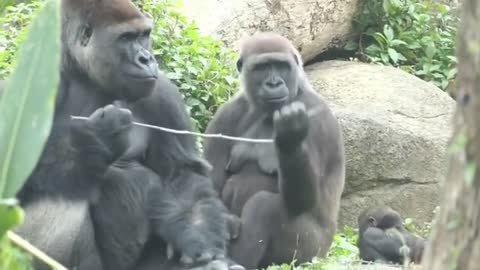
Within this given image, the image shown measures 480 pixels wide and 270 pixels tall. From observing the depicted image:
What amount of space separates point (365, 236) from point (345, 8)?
13.5 ft

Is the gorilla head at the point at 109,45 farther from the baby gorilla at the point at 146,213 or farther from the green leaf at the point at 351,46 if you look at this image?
the green leaf at the point at 351,46

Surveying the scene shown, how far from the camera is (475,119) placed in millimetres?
2350

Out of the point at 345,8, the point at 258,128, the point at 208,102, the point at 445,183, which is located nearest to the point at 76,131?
the point at 258,128

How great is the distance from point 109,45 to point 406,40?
20.1 ft

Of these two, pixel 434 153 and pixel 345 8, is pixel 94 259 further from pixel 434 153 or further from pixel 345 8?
pixel 345 8

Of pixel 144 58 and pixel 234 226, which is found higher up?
pixel 144 58

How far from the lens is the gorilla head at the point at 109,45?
16.7ft

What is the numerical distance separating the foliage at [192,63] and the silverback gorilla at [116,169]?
2.33 metres

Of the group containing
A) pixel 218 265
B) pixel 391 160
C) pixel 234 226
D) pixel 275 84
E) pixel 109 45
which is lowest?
pixel 391 160

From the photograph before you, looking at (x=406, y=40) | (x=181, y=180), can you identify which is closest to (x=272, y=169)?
(x=181, y=180)

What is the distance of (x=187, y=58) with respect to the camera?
7.89 meters

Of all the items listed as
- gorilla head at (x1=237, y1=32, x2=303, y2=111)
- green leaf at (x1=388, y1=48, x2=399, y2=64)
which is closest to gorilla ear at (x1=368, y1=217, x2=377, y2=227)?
gorilla head at (x1=237, y1=32, x2=303, y2=111)

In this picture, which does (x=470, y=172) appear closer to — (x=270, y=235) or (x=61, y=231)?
(x=61, y=231)

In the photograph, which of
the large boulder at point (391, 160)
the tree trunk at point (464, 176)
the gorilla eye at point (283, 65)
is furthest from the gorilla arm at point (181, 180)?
the large boulder at point (391, 160)
